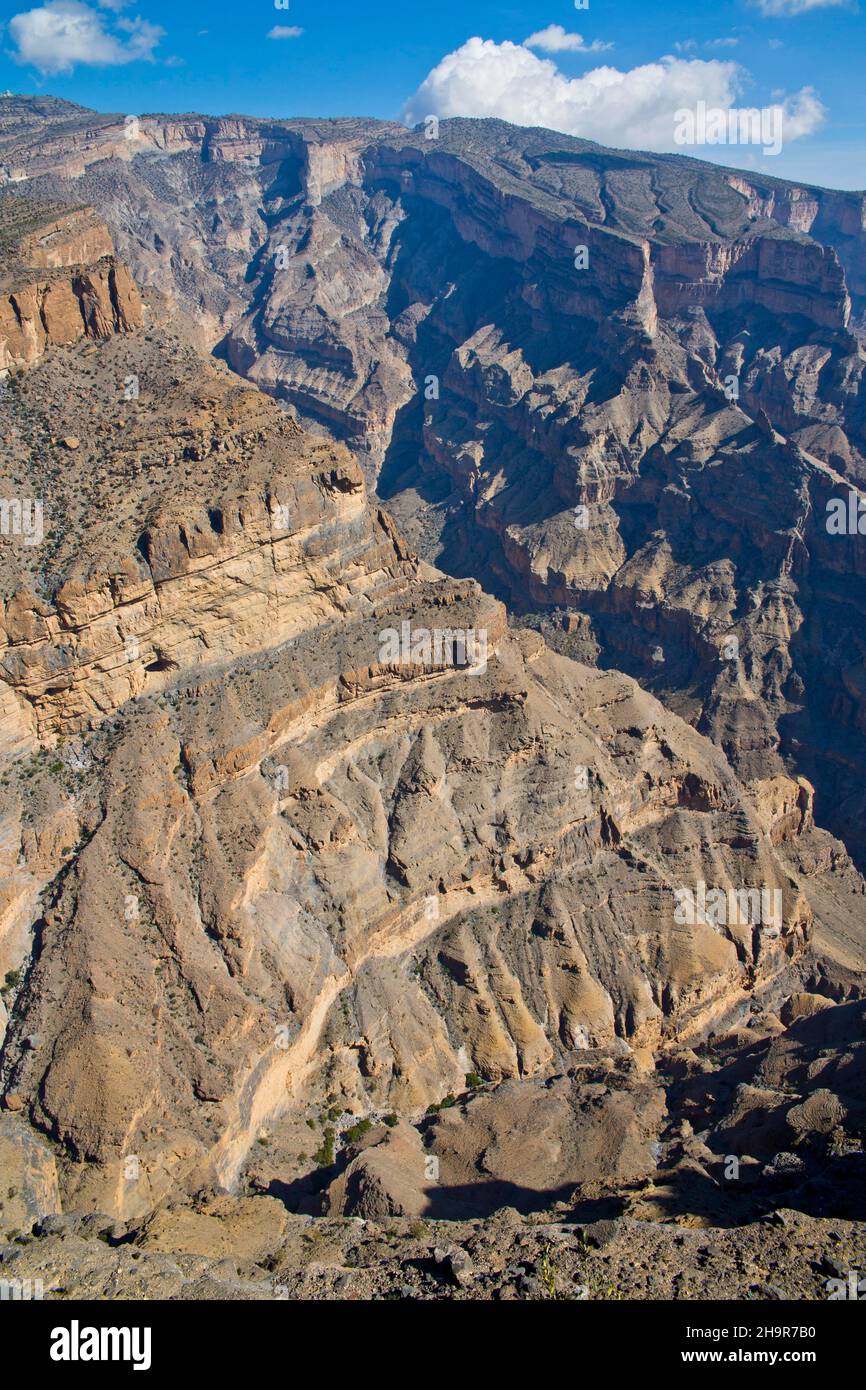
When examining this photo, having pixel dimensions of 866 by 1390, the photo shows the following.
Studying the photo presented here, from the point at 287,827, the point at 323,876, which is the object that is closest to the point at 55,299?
the point at 287,827

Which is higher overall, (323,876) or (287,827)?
(287,827)

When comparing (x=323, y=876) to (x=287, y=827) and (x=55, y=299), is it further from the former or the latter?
(x=55, y=299)

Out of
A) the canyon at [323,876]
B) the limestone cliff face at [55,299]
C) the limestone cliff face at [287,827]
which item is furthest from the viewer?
the limestone cliff face at [55,299]

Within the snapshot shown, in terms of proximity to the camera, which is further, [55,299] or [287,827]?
[55,299]

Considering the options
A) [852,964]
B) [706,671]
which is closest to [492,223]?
[706,671]

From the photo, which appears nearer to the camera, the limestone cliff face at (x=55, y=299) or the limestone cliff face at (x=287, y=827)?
the limestone cliff face at (x=287, y=827)

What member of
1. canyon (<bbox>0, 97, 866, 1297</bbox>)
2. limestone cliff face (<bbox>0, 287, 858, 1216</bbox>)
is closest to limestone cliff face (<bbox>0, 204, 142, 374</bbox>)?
canyon (<bbox>0, 97, 866, 1297</bbox>)

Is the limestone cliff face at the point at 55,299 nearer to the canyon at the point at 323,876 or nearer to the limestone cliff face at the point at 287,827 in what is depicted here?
the canyon at the point at 323,876

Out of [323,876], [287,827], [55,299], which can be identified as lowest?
[323,876]

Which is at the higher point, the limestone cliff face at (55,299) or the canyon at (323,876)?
the limestone cliff face at (55,299)

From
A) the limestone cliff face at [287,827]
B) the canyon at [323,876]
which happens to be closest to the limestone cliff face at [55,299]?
the canyon at [323,876]
